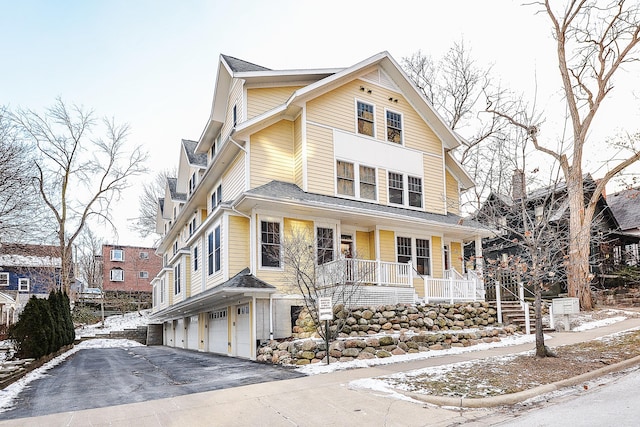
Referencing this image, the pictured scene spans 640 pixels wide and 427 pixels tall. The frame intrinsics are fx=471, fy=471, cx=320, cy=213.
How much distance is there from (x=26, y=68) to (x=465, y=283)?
668 inches

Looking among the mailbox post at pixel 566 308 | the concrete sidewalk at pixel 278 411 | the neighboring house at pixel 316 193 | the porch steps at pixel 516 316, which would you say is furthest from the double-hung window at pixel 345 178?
the concrete sidewalk at pixel 278 411

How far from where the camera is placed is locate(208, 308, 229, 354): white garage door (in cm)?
1655

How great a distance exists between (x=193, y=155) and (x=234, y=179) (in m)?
7.59

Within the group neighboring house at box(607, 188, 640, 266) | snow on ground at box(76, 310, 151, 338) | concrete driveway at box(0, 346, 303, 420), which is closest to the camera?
concrete driveway at box(0, 346, 303, 420)

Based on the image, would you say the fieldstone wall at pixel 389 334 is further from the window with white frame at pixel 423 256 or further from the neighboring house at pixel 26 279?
the neighboring house at pixel 26 279

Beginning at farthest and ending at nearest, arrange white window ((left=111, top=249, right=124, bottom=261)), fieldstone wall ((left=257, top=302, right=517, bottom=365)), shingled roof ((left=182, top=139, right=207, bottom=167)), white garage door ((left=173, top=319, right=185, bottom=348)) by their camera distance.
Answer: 1. white window ((left=111, top=249, right=124, bottom=261))
2. white garage door ((left=173, top=319, right=185, bottom=348))
3. shingled roof ((left=182, top=139, right=207, bottom=167))
4. fieldstone wall ((left=257, top=302, right=517, bottom=365))

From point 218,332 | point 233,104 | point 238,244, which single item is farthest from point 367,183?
point 218,332

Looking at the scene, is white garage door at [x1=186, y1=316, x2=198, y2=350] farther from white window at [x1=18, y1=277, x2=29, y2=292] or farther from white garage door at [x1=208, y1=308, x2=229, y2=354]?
white window at [x1=18, y1=277, x2=29, y2=292]

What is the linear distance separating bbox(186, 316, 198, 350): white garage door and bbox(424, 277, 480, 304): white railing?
35.5 feet

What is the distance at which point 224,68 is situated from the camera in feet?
59.5

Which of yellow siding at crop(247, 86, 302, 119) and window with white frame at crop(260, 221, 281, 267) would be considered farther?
yellow siding at crop(247, 86, 302, 119)

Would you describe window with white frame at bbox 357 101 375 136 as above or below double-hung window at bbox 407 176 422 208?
above

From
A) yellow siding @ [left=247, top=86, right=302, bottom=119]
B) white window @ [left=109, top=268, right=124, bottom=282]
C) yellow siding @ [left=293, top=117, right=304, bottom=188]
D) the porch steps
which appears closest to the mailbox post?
the porch steps

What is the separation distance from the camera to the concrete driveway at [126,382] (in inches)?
311
